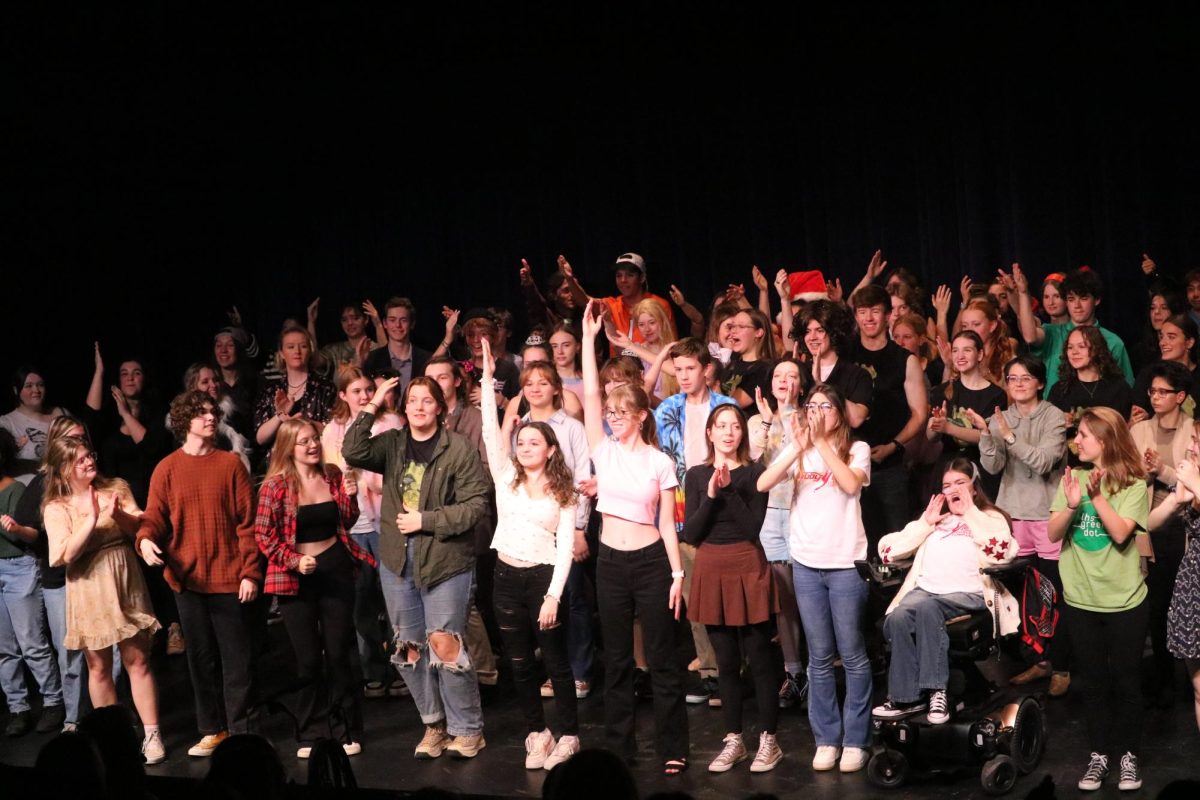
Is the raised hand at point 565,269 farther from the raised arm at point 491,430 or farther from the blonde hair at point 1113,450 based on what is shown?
the blonde hair at point 1113,450

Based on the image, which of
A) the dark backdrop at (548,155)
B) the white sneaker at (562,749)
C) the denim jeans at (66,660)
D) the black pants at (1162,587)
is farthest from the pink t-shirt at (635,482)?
the dark backdrop at (548,155)

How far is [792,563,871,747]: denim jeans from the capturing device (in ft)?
17.4

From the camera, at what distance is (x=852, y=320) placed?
6.34 metres

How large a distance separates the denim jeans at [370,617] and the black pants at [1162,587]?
3.38m

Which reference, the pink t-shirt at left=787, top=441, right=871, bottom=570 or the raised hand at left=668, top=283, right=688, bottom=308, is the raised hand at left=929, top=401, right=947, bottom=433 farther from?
the raised hand at left=668, top=283, right=688, bottom=308

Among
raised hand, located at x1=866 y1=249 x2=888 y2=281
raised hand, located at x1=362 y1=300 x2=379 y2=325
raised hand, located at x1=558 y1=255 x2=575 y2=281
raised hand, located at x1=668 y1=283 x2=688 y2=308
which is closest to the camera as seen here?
raised hand, located at x1=866 y1=249 x2=888 y2=281

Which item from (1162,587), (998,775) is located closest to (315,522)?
(998,775)

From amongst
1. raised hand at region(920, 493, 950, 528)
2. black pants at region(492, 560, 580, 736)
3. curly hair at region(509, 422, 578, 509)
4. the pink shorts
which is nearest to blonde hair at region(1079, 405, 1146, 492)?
raised hand at region(920, 493, 950, 528)

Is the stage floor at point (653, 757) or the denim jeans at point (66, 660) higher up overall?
the denim jeans at point (66, 660)

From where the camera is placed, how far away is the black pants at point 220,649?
19.4ft

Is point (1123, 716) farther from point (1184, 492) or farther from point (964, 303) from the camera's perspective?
point (964, 303)

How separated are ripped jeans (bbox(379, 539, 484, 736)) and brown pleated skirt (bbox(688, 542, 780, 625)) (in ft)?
3.16

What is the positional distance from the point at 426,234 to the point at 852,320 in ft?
12.7

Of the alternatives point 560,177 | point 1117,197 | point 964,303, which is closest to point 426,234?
point 560,177
